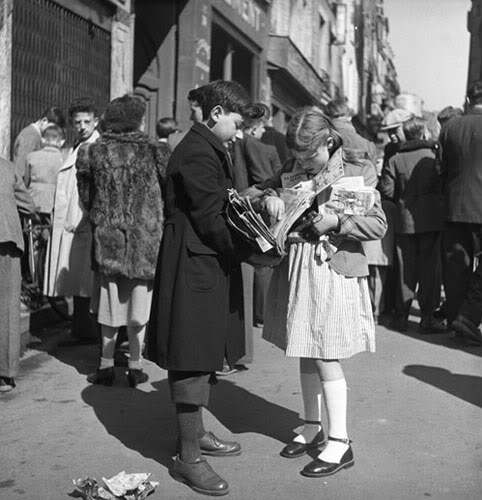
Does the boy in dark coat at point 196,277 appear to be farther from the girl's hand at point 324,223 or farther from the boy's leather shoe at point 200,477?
the girl's hand at point 324,223

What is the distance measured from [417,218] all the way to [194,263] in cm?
474

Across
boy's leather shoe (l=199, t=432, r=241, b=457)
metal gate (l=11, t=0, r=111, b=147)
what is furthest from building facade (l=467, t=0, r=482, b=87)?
boy's leather shoe (l=199, t=432, r=241, b=457)

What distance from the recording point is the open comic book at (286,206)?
160 inches

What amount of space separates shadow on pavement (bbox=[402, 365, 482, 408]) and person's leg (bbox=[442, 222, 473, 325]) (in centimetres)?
146

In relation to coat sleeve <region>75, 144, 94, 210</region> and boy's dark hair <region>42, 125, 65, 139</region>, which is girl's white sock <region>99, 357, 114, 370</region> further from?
boy's dark hair <region>42, 125, 65, 139</region>

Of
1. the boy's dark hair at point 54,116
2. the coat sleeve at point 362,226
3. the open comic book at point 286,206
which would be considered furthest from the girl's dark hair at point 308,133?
the boy's dark hair at point 54,116

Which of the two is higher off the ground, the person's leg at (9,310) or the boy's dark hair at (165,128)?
the boy's dark hair at (165,128)

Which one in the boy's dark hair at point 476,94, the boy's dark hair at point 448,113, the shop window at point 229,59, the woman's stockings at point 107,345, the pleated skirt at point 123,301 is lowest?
A: the woman's stockings at point 107,345

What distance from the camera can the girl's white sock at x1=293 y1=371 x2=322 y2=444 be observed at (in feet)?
15.3

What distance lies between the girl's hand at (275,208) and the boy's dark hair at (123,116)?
2109 mm

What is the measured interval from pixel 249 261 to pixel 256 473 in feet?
3.36

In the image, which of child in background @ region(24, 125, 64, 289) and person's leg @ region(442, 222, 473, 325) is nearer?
person's leg @ region(442, 222, 473, 325)

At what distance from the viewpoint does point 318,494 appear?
13.7ft

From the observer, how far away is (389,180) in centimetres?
891
